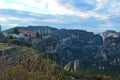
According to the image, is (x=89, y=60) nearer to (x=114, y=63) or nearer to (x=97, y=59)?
(x=97, y=59)

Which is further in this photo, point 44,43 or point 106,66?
point 106,66

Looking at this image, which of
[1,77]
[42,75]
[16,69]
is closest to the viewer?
[1,77]

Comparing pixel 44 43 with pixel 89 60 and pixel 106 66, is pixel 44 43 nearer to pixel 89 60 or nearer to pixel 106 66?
pixel 106 66

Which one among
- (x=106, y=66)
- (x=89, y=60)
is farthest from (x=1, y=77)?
(x=89, y=60)

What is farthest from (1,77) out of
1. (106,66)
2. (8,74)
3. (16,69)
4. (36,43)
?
(106,66)

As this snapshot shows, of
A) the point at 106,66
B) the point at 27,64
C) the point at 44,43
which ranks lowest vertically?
the point at 106,66

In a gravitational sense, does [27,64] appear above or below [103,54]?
above

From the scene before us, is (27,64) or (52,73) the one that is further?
(52,73)

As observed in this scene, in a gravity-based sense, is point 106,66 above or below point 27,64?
below

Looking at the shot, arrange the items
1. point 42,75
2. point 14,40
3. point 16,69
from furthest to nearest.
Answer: point 14,40, point 16,69, point 42,75
